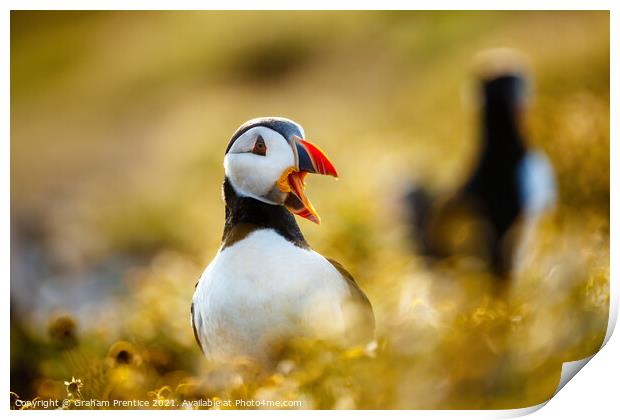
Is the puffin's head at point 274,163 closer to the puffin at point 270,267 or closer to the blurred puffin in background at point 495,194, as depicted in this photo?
the puffin at point 270,267

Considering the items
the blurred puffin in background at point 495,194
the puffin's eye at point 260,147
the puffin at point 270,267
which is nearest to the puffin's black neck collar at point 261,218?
the puffin at point 270,267

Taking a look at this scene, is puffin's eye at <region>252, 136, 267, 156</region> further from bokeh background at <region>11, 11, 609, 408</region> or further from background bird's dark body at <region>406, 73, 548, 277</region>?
background bird's dark body at <region>406, 73, 548, 277</region>

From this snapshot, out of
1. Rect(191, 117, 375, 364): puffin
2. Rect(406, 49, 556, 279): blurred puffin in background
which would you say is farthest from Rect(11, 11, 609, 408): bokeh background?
Rect(191, 117, 375, 364): puffin

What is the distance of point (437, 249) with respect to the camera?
9.51 feet

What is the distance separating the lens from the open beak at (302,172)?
2.43m

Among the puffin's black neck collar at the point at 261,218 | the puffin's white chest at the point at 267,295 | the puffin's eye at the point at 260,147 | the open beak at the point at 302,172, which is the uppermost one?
the puffin's eye at the point at 260,147

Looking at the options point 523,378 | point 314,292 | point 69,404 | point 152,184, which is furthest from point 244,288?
point 523,378

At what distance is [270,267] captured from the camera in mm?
2441

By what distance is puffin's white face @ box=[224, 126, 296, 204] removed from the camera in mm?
2439

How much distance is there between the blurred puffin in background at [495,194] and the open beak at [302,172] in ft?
1.58

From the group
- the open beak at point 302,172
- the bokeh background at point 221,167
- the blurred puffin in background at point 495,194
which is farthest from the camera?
the blurred puffin in background at point 495,194

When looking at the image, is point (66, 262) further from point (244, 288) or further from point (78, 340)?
point (244, 288)

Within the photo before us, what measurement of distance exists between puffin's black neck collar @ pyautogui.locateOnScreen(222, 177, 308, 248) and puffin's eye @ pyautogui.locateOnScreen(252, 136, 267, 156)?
4.7 inches
